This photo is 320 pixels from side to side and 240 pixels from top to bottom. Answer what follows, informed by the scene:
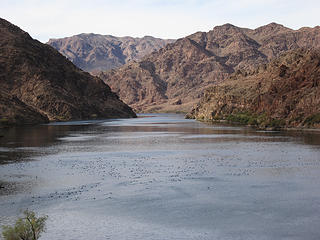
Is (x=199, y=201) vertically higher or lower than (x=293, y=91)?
lower

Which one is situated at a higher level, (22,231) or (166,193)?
(22,231)

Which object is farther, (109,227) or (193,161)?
(193,161)

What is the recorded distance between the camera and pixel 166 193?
152 feet

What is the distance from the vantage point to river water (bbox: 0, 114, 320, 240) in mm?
34219

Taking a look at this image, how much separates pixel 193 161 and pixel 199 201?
28162 millimetres

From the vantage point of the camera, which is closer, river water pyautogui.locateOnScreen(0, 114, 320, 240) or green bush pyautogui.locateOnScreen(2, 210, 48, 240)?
green bush pyautogui.locateOnScreen(2, 210, 48, 240)

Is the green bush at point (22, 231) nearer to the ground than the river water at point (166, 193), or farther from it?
farther from it

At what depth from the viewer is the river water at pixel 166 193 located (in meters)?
34.2

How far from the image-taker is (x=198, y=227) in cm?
3456

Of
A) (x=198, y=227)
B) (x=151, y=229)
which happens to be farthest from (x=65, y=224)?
(x=198, y=227)

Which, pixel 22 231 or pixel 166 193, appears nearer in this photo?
pixel 22 231

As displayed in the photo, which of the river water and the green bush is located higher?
the green bush

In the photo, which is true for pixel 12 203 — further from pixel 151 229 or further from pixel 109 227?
pixel 151 229

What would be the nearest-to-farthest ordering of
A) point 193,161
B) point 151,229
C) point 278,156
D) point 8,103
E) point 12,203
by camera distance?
point 151,229
point 12,203
point 193,161
point 278,156
point 8,103
